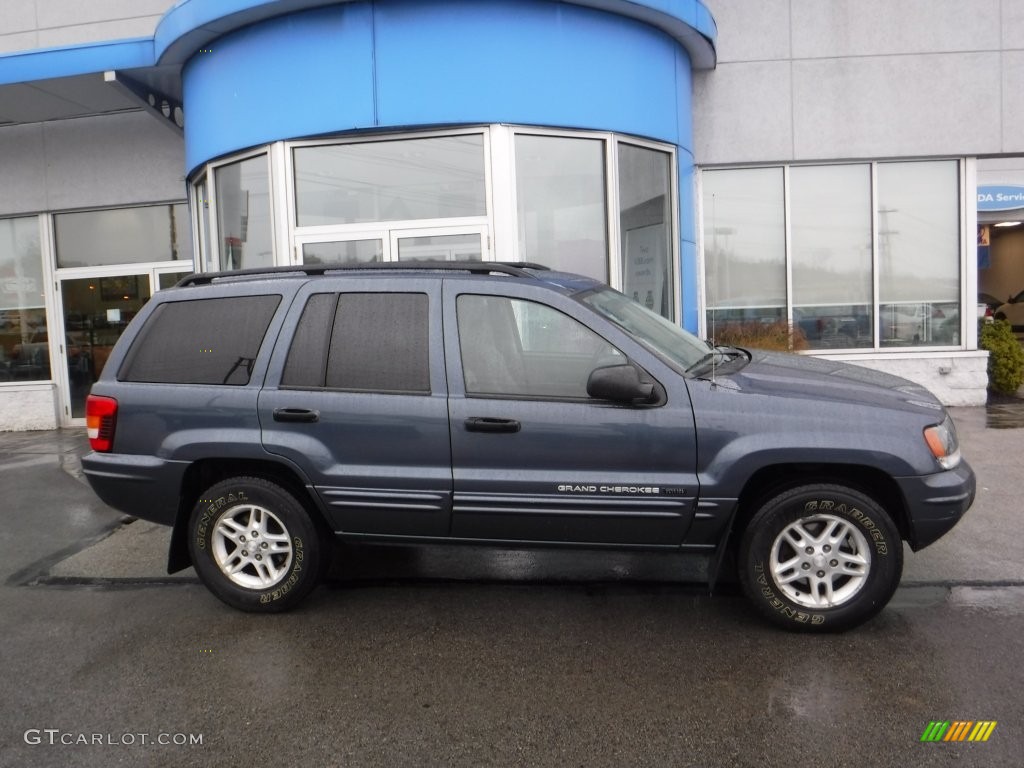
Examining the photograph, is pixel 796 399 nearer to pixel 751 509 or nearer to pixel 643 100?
pixel 751 509

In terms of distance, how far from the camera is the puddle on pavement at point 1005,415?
9.36 metres

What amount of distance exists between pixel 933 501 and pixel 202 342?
391 cm

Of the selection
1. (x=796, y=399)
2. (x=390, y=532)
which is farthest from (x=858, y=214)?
(x=390, y=532)

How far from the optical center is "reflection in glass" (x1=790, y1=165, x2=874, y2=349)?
Result: 10961mm

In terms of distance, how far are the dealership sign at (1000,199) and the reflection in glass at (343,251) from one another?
16.4 meters

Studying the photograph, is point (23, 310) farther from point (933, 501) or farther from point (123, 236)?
point (933, 501)

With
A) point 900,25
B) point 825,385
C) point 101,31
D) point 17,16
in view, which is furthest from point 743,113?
point 17,16

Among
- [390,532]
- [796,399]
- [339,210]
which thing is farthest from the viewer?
[339,210]

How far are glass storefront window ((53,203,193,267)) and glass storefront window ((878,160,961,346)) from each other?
9260 millimetres

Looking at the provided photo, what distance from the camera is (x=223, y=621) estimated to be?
4.59m

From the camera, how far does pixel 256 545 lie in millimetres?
4617

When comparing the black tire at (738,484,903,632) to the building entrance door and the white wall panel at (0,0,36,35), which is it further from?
the white wall panel at (0,0,36,35)

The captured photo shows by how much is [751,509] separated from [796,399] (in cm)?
60

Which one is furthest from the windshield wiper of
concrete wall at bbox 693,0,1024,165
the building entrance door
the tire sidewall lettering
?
the building entrance door
